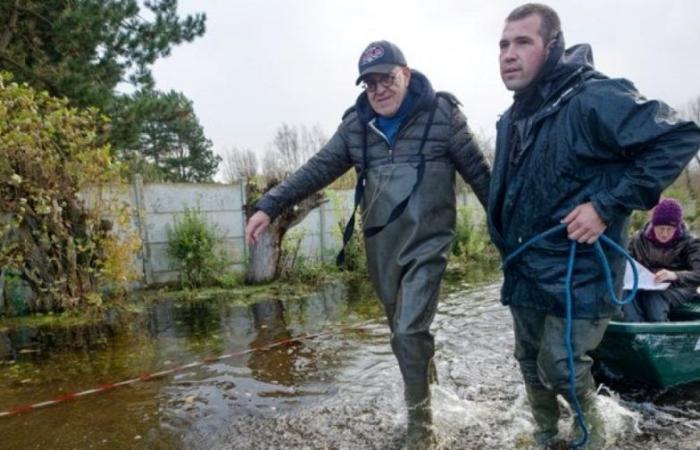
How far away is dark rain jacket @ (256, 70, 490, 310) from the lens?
3.02 metres

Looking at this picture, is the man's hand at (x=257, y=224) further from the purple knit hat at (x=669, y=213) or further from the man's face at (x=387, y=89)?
the purple knit hat at (x=669, y=213)

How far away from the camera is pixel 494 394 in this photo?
12.8 feet

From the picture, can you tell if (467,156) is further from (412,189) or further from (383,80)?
(383,80)

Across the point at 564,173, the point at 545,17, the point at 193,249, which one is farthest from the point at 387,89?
the point at 193,249

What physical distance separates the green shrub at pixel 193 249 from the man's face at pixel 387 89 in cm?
656

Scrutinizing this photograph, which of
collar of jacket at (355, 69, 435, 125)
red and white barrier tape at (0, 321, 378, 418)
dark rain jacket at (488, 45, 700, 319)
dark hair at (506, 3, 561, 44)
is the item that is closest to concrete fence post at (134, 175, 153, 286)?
A: red and white barrier tape at (0, 321, 378, 418)

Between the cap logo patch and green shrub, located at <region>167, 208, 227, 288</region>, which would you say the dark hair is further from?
green shrub, located at <region>167, 208, 227, 288</region>

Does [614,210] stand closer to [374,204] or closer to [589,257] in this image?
[589,257]

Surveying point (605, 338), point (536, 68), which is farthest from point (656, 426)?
point (536, 68)

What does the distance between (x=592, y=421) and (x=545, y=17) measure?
1.99 metres

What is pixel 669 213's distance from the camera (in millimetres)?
4316

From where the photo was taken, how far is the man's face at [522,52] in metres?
2.50

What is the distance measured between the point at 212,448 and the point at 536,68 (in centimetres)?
279

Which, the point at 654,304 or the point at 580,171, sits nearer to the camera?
the point at 580,171
